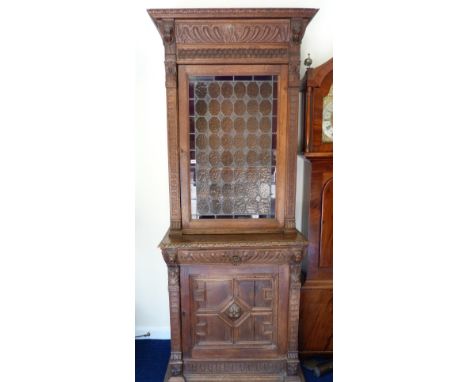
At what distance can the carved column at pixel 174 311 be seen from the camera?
1509 millimetres

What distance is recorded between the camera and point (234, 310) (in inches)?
61.9

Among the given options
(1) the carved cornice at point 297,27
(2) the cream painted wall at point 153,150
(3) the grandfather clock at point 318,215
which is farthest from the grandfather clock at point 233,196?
(2) the cream painted wall at point 153,150

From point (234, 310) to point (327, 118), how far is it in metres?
1.25

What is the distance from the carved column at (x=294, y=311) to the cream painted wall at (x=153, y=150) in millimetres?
512

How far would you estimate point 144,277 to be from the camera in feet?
6.78

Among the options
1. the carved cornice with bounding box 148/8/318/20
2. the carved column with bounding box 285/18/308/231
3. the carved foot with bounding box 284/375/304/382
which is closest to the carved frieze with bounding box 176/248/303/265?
the carved column with bounding box 285/18/308/231

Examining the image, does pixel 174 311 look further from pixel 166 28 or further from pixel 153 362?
pixel 166 28

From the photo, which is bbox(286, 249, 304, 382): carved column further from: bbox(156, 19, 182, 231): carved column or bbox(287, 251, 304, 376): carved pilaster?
A: bbox(156, 19, 182, 231): carved column

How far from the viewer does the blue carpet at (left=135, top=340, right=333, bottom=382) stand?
68.6 inches

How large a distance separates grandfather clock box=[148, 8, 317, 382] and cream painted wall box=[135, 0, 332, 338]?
0.39 metres
